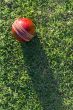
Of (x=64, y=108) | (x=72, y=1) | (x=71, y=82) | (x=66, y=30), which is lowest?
(x=64, y=108)

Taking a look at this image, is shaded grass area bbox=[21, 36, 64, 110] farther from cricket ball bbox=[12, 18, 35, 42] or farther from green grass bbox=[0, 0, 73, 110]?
cricket ball bbox=[12, 18, 35, 42]

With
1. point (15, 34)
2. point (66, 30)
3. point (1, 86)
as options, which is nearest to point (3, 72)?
point (1, 86)

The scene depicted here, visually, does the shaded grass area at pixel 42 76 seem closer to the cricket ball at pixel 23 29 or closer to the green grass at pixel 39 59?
the green grass at pixel 39 59

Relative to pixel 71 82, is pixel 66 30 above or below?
above

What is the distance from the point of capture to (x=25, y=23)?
8906mm

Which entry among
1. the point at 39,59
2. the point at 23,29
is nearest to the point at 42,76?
the point at 39,59

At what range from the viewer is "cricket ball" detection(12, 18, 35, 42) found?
885cm

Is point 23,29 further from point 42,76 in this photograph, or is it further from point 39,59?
point 42,76

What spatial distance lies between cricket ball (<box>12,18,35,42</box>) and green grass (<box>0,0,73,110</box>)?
450mm

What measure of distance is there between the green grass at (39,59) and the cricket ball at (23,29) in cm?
45

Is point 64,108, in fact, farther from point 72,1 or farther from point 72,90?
point 72,1

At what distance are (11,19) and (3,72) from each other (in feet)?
4.12

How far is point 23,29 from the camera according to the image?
29.0ft

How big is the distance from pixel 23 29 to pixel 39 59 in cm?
106
